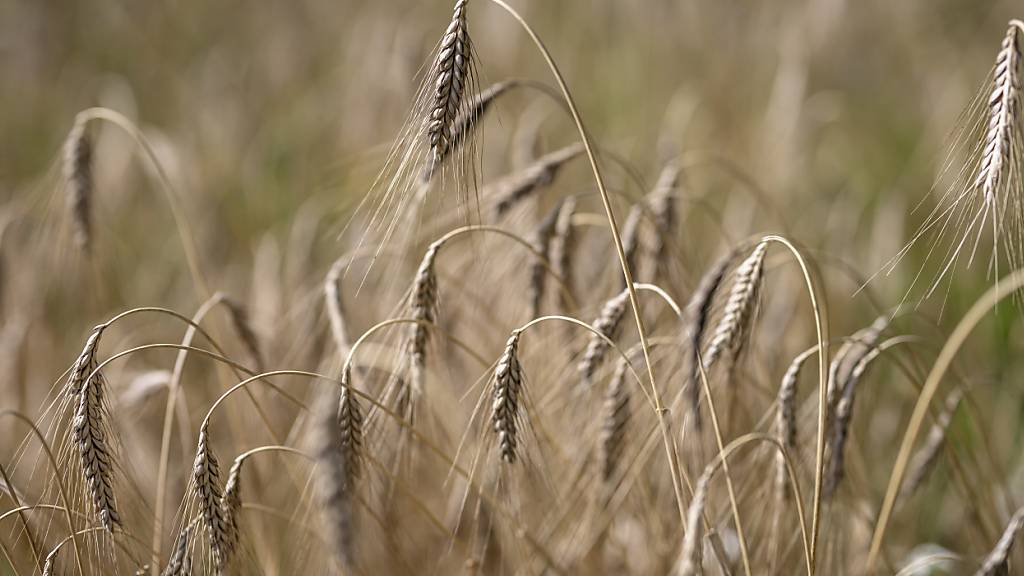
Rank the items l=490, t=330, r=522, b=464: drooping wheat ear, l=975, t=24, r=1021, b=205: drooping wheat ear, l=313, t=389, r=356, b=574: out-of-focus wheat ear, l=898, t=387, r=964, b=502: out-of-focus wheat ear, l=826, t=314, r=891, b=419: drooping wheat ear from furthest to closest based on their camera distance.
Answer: l=898, t=387, r=964, b=502: out-of-focus wheat ear
l=826, t=314, r=891, b=419: drooping wheat ear
l=490, t=330, r=522, b=464: drooping wheat ear
l=975, t=24, r=1021, b=205: drooping wheat ear
l=313, t=389, r=356, b=574: out-of-focus wheat ear

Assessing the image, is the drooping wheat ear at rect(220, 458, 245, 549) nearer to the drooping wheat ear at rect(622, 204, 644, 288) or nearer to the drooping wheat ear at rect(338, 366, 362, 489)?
the drooping wheat ear at rect(338, 366, 362, 489)

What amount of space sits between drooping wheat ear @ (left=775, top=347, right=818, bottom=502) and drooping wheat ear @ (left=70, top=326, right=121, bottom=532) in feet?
2.61

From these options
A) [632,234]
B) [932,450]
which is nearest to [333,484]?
[632,234]

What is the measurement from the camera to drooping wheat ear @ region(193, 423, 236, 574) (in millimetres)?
923

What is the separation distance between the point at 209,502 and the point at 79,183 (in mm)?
917

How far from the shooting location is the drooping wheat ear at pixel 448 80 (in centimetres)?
95

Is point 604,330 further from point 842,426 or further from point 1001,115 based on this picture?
point 1001,115

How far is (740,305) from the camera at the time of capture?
3.59 ft

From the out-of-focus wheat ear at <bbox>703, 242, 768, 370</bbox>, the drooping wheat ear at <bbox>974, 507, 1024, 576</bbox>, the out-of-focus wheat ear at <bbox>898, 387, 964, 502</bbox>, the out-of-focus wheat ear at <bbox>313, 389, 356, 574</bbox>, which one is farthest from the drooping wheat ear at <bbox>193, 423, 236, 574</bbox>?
the out-of-focus wheat ear at <bbox>898, 387, 964, 502</bbox>

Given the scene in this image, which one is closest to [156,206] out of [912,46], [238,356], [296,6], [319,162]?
[319,162]

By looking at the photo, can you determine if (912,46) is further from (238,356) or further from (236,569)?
(236,569)

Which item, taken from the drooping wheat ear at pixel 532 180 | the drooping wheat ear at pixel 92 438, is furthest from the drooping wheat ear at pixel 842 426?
the drooping wheat ear at pixel 92 438

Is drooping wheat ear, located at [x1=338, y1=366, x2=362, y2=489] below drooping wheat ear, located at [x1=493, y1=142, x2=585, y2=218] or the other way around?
below

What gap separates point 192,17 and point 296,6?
1.93 feet
